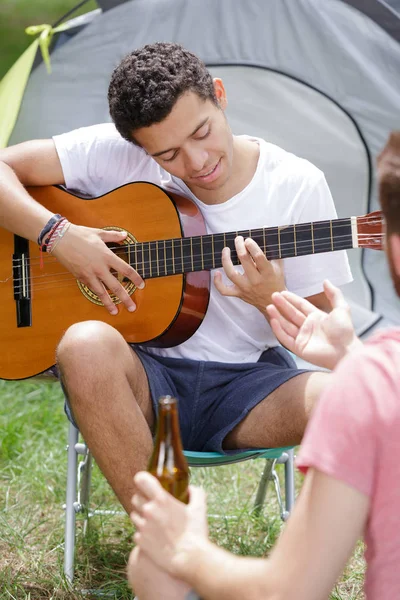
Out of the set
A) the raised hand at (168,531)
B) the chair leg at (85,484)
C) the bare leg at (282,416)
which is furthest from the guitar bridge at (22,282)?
the raised hand at (168,531)

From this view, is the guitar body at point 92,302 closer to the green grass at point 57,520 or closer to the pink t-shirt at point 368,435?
the green grass at point 57,520

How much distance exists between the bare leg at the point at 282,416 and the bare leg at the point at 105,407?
0.31 meters

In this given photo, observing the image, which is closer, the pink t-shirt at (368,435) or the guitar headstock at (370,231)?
the pink t-shirt at (368,435)

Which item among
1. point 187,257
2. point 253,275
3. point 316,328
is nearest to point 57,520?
point 187,257

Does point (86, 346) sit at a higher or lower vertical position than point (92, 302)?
higher

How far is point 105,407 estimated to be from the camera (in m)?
2.00

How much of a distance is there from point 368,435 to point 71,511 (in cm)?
155

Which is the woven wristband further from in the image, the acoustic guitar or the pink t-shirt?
the pink t-shirt

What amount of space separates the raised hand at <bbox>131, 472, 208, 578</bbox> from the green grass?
123cm

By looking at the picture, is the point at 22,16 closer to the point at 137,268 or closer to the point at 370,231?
the point at 137,268

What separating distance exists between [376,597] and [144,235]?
4.87 ft

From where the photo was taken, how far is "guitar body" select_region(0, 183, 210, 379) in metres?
2.39

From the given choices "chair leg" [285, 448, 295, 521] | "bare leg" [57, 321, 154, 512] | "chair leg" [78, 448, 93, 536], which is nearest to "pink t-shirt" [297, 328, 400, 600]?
"bare leg" [57, 321, 154, 512]

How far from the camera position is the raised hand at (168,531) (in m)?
1.16
